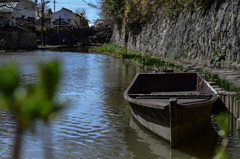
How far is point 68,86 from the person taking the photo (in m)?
13.7

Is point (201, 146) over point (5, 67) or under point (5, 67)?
under

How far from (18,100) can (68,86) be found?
13174mm

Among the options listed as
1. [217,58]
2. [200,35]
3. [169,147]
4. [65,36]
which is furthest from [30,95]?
[65,36]

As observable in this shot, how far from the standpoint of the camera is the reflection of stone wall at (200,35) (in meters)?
13.8

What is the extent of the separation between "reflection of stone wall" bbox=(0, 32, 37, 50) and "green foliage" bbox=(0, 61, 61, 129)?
49235 mm

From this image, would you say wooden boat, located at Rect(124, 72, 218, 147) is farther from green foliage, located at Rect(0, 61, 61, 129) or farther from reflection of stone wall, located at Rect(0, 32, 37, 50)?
reflection of stone wall, located at Rect(0, 32, 37, 50)

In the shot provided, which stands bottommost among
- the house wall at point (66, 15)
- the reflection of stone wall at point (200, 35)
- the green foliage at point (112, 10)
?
the reflection of stone wall at point (200, 35)

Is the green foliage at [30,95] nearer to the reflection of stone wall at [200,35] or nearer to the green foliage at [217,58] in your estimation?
the reflection of stone wall at [200,35]

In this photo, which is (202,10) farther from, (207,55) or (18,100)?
(18,100)

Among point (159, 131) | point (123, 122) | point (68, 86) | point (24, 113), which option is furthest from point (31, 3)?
point (24, 113)

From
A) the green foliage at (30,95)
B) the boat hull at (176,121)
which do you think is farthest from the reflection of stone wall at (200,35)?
the green foliage at (30,95)

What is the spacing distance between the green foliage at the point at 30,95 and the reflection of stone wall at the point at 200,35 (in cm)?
1284

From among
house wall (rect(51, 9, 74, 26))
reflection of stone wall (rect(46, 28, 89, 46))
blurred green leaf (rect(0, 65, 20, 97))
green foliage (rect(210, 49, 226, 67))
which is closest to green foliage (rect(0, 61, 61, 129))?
blurred green leaf (rect(0, 65, 20, 97))

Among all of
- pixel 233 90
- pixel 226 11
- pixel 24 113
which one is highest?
pixel 226 11
